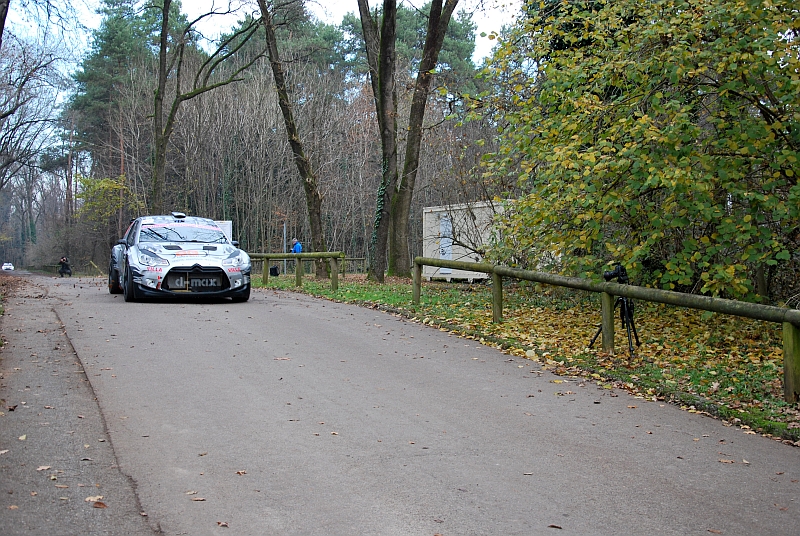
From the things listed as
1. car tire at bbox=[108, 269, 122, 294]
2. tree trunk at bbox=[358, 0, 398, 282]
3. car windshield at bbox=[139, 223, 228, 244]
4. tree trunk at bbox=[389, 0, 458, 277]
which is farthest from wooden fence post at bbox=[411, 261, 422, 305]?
tree trunk at bbox=[358, 0, 398, 282]

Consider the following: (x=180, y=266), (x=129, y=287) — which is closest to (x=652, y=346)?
(x=180, y=266)

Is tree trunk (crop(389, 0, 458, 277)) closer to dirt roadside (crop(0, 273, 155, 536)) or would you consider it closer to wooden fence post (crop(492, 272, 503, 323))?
wooden fence post (crop(492, 272, 503, 323))

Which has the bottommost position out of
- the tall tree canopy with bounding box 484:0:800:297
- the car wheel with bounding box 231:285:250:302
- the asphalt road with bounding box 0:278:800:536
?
the asphalt road with bounding box 0:278:800:536

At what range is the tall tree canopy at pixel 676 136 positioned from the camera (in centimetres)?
874

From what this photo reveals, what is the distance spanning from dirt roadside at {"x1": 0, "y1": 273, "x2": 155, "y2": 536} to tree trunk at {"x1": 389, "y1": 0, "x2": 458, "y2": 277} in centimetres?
1407

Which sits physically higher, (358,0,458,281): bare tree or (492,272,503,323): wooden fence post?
(358,0,458,281): bare tree

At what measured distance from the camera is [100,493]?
4559 millimetres

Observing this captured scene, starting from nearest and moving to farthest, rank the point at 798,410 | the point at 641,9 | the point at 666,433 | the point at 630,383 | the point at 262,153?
the point at 666,433
the point at 798,410
the point at 630,383
the point at 641,9
the point at 262,153

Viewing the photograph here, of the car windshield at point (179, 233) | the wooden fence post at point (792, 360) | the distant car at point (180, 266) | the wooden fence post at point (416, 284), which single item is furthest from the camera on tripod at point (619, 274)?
the car windshield at point (179, 233)

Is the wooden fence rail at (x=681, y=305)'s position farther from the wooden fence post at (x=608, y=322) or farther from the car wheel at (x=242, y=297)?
the car wheel at (x=242, y=297)

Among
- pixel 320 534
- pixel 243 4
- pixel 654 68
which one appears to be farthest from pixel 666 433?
pixel 243 4

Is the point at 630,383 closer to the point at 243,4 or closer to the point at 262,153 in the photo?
the point at 243,4

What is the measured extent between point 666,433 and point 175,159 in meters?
51.1

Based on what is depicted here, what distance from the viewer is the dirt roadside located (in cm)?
414
